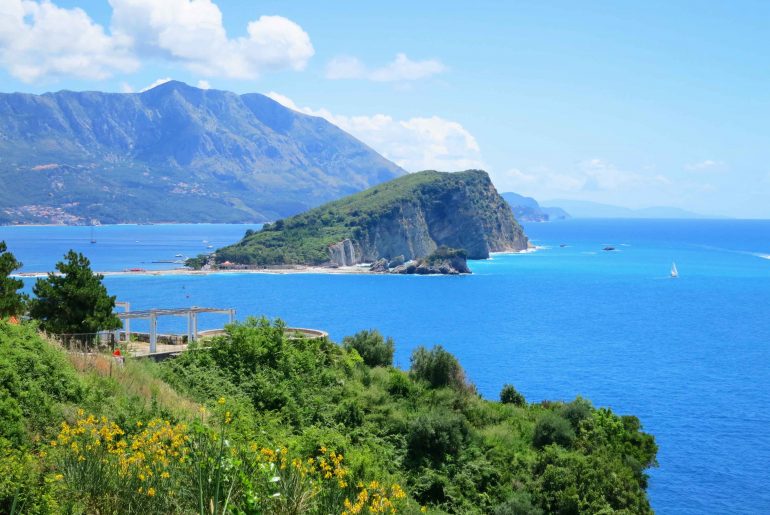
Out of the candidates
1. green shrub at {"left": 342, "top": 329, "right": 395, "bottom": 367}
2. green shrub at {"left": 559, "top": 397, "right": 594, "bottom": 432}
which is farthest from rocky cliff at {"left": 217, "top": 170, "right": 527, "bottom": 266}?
green shrub at {"left": 559, "top": 397, "right": 594, "bottom": 432}

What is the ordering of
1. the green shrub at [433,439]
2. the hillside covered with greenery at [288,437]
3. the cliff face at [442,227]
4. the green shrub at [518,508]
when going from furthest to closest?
the cliff face at [442,227]
the green shrub at [433,439]
the green shrub at [518,508]
the hillside covered with greenery at [288,437]

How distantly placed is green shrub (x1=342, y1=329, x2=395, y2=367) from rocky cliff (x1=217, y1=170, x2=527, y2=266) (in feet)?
389

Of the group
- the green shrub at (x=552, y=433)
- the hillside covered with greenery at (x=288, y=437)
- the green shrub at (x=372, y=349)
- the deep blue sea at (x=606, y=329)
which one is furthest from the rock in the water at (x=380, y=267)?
the green shrub at (x=552, y=433)

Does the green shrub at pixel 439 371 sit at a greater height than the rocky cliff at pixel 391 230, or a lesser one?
lesser

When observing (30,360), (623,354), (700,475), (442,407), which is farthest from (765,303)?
(30,360)

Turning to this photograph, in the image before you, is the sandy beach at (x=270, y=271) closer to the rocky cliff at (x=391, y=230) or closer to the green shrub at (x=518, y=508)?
the rocky cliff at (x=391, y=230)

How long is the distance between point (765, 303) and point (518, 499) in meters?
84.7

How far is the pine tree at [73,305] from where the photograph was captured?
86.9ft

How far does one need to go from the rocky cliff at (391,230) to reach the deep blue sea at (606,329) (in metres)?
19.6

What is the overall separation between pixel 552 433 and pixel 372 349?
30.2 ft

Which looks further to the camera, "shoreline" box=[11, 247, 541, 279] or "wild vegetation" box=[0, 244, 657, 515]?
"shoreline" box=[11, 247, 541, 279]

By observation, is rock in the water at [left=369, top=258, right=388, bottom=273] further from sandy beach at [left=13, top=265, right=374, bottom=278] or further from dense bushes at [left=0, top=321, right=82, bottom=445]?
dense bushes at [left=0, top=321, right=82, bottom=445]

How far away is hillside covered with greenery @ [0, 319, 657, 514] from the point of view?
10.1 metres

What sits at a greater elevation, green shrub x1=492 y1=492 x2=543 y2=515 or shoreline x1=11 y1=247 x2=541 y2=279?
shoreline x1=11 y1=247 x2=541 y2=279
